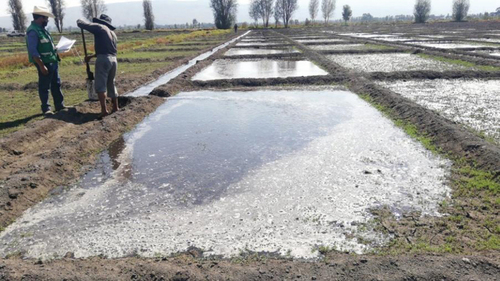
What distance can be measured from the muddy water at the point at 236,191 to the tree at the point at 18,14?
68018mm

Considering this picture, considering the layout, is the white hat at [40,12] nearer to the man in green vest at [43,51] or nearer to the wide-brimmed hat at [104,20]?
the man in green vest at [43,51]

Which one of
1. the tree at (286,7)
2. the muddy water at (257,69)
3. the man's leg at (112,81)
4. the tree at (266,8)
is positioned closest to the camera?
the man's leg at (112,81)

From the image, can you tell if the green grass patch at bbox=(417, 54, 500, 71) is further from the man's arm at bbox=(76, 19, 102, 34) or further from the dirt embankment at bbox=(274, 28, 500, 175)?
the man's arm at bbox=(76, 19, 102, 34)

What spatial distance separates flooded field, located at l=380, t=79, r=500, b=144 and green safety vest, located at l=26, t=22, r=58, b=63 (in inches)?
293

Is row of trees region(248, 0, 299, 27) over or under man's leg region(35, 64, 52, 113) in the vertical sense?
over

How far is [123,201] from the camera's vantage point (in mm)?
3773

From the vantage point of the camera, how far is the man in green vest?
239 inches

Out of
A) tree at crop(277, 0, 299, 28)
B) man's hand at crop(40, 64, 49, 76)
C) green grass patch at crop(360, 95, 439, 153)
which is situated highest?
tree at crop(277, 0, 299, 28)

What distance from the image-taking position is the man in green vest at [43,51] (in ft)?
19.9

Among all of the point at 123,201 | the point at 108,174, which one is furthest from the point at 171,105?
the point at 123,201

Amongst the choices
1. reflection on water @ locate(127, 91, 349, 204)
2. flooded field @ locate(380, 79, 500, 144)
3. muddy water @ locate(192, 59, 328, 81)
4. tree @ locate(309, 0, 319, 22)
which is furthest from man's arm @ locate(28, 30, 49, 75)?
tree @ locate(309, 0, 319, 22)

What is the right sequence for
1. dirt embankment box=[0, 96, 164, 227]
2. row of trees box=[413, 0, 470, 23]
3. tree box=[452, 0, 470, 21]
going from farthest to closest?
row of trees box=[413, 0, 470, 23] < tree box=[452, 0, 470, 21] < dirt embankment box=[0, 96, 164, 227]

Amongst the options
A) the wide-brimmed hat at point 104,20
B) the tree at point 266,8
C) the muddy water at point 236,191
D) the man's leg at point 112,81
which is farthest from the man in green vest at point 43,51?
the tree at point 266,8

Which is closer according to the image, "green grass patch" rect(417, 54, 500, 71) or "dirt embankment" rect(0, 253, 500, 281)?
"dirt embankment" rect(0, 253, 500, 281)
